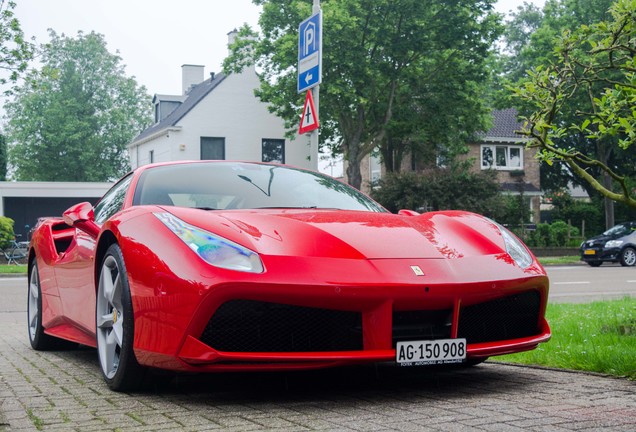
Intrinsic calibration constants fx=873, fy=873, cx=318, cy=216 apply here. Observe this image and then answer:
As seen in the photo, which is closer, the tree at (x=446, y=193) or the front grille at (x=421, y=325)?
the front grille at (x=421, y=325)

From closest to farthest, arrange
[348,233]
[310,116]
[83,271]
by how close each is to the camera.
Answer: [348,233], [83,271], [310,116]

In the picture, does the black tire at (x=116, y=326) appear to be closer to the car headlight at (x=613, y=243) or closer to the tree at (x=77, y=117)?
the car headlight at (x=613, y=243)

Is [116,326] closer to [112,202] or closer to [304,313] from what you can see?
[304,313]

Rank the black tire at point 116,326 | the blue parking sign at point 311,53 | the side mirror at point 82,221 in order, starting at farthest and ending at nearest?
the blue parking sign at point 311,53 < the side mirror at point 82,221 < the black tire at point 116,326

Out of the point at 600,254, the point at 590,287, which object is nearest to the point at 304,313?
the point at 590,287

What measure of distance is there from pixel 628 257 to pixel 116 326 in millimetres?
24860

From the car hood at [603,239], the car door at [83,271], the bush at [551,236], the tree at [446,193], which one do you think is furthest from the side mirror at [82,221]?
the bush at [551,236]

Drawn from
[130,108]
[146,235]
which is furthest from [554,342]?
[130,108]

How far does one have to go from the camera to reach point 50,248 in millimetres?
6207

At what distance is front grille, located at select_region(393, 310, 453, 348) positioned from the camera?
402 centimetres

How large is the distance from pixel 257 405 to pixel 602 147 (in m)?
42.1

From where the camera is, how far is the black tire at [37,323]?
21.5ft

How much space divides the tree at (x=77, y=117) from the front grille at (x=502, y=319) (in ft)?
226

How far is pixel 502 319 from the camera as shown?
4.36 m
